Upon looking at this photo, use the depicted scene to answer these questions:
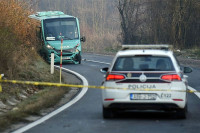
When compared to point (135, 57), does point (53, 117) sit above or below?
below

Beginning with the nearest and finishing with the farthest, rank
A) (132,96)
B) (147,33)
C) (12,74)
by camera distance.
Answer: (132,96)
(12,74)
(147,33)

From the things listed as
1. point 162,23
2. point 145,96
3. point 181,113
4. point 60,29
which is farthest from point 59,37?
point 145,96

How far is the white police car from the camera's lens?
37.8 ft

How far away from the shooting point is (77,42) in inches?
1361

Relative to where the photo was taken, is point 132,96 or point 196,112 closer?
point 132,96

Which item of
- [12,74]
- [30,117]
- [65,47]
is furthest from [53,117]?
[65,47]

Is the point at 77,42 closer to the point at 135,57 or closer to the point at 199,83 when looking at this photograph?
the point at 199,83

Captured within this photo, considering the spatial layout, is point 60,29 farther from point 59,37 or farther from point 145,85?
point 145,85

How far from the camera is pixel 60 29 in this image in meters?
34.6

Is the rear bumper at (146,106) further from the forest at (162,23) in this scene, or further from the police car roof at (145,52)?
the forest at (162,23)

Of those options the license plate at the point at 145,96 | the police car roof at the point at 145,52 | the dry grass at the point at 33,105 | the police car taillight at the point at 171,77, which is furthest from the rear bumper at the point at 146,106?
the dry grass at the point at 33,105

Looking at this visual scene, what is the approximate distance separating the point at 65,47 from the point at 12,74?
51.5 ft

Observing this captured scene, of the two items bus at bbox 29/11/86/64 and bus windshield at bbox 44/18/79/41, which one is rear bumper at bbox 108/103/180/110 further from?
bus windshield at bbox 44/18/79/41

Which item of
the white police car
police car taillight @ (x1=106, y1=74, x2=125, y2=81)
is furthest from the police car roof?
police car taillight @ (x1=106, y1=74, x2=125, y2=81)
